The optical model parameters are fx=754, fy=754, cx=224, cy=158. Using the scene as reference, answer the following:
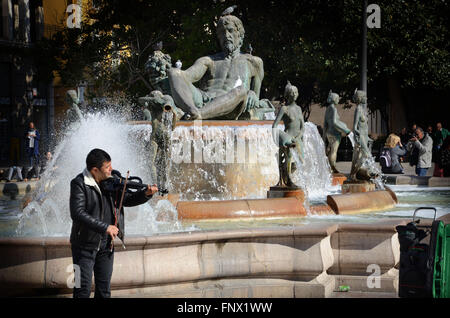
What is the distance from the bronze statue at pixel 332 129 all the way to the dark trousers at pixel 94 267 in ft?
30.6

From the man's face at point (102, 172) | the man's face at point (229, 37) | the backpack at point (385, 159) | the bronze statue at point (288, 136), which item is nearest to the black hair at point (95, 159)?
the man's face at point (102, 172)

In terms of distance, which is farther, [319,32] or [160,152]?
[319,32]

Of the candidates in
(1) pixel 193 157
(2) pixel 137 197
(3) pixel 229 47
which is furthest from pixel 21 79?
(2) pixel 137 197

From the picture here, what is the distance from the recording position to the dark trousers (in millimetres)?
5445

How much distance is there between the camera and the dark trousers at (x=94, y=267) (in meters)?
5.45

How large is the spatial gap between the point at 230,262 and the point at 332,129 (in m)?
7.75

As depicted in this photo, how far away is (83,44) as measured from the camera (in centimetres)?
3152

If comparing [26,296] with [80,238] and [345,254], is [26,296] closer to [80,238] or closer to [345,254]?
[80,238]

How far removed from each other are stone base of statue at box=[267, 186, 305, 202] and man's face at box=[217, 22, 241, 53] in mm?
3793

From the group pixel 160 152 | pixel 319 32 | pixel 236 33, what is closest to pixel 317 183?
pixel 236 33

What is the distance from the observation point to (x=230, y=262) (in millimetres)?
7082

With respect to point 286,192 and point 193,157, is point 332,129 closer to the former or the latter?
point 193,157

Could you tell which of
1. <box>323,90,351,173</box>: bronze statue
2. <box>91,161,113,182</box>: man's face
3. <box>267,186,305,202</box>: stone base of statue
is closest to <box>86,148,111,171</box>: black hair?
<box>91,161,113,182</box>: man's face

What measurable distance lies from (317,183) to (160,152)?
16.1 feet
